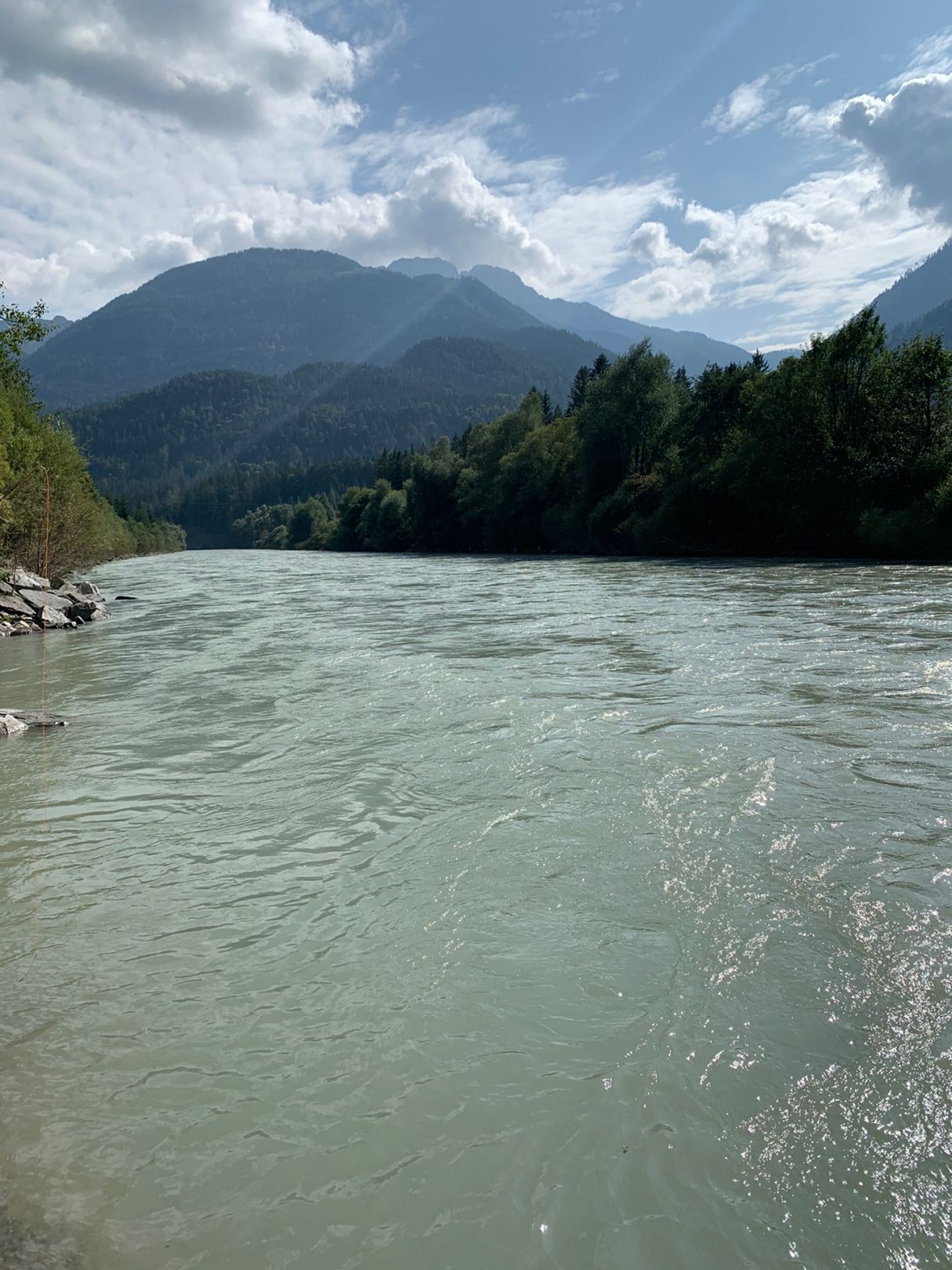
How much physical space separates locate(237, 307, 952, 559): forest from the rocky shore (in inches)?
1397

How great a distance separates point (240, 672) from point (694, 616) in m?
12.2

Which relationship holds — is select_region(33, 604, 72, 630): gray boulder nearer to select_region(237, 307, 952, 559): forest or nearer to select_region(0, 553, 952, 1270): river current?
select_region(0, 553, 952, 1270): river current

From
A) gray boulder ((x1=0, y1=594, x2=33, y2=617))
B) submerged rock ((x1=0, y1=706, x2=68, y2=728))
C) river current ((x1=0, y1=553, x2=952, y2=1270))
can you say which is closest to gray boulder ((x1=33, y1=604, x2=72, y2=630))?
gray boulder ((x1=0, y1=594, x2=33, y2=617))

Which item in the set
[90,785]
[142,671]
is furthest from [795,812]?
[142,671]

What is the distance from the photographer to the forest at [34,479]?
1100 inches

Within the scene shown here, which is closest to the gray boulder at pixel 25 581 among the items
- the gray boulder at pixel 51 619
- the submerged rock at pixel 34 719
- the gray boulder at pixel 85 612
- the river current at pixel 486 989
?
the gray boulder at pixel 85 612

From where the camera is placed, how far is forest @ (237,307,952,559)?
132 ft

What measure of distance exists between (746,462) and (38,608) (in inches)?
1513

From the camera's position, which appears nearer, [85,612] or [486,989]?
[486,989]

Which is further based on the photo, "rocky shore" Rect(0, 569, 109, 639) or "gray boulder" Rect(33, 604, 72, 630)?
"gray boulder" Rect(33, 604, 72, 630)

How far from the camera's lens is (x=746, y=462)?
46562 mm

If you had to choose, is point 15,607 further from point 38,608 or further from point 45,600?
point 45,600

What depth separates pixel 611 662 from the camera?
49.9 ft

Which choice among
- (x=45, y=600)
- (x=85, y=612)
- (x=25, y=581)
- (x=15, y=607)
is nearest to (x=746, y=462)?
(x=85, y=612)
